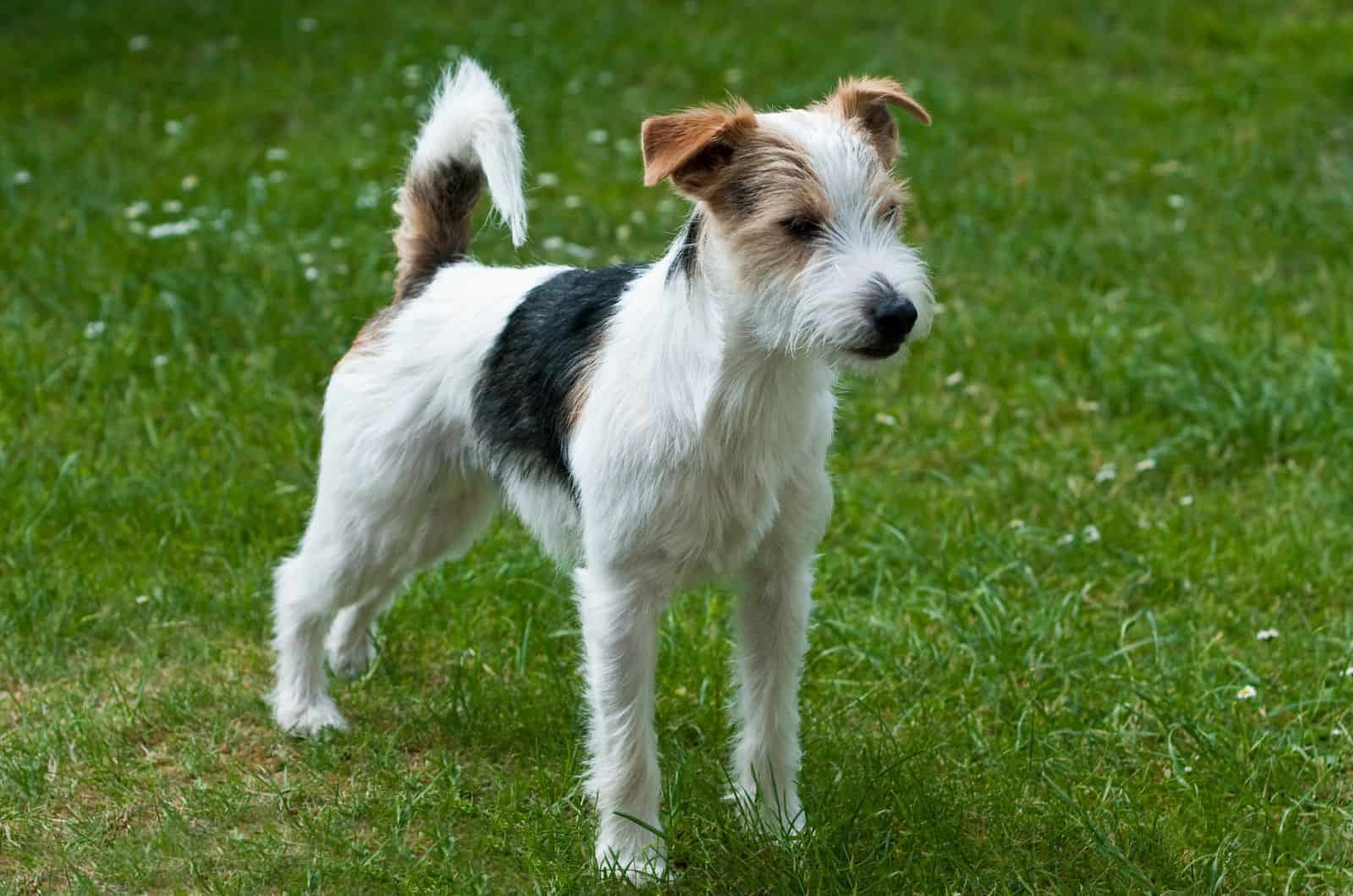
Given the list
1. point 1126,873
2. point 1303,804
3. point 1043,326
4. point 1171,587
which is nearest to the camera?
point 1126,873

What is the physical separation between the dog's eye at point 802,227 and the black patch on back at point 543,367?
61 cm

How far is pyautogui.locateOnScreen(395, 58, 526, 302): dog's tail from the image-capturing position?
406 cm

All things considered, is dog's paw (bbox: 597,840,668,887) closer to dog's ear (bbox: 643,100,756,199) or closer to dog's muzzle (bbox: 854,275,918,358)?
dog's muzzle (bbox: 854,275,918,358)

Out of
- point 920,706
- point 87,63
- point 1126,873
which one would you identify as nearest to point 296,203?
point 87,63

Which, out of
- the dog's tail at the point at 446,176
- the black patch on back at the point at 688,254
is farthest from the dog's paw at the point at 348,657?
the black patch on back at the point at 688,254

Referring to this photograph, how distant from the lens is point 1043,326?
21.1 feet

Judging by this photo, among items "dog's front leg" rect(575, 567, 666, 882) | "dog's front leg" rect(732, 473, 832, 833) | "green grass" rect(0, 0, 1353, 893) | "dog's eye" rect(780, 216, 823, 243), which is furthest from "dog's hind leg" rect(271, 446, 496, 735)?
"dog's eye" rect(780, 216, 823, 243)

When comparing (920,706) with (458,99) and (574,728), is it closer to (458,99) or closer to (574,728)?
(574,728)

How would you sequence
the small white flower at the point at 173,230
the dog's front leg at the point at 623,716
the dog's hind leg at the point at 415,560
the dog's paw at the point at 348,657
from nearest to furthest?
the dog's front leg at the point at 623,716 < the dog's hind leg at the point at 415,560 < the dog's paw at the point at 348,657 < the small white flower at the point at 173,230

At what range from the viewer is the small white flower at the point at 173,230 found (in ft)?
22.1

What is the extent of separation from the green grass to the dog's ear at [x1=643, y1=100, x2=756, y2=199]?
1439 millimetres

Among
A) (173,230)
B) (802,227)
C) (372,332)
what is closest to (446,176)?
(372,332)

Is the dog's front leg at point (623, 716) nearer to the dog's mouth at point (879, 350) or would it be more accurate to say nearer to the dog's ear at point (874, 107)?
the dog's mouth at point (879, 350)

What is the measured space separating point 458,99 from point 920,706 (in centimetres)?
195
